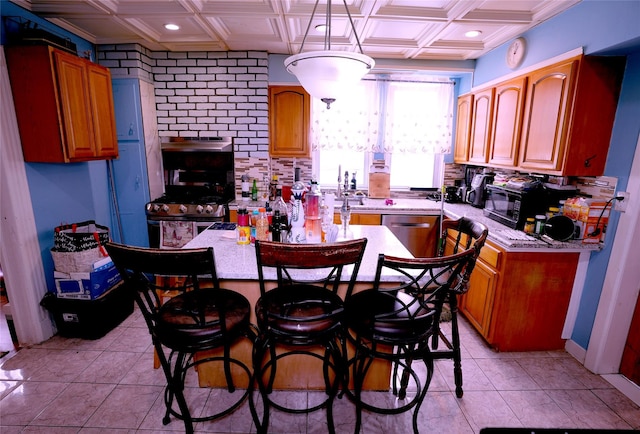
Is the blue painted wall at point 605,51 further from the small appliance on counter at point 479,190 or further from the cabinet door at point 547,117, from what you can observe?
the small appliance on counter at point 479,190

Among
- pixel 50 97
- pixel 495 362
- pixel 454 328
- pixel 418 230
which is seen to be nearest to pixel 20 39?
pixel 50 97

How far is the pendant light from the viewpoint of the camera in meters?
1.46

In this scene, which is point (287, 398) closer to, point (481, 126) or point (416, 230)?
point (416, 230)

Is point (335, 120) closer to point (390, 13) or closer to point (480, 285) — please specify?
point (390, 13)

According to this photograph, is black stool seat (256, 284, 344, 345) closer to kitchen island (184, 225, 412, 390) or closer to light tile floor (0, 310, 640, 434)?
kitchen island (184, 225, 412, 390)

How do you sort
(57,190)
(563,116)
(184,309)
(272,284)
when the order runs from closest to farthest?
(184,309)
(272,284)
(563,116)
(57,190)

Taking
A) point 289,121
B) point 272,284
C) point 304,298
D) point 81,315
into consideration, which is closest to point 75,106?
point 81,315

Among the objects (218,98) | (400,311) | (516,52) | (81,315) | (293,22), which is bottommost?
(81,315)

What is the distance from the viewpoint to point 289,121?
383 centimetres

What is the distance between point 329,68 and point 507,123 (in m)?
2.17

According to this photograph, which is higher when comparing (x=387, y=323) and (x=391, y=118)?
(x=391, y=118)

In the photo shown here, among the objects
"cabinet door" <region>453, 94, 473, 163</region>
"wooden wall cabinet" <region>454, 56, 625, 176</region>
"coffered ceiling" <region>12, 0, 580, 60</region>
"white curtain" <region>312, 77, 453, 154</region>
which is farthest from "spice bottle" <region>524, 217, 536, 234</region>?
"white curtain" <region>312, 77, 453, 154</region>

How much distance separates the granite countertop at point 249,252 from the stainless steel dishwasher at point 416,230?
1159 mm

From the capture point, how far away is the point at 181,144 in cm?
383
